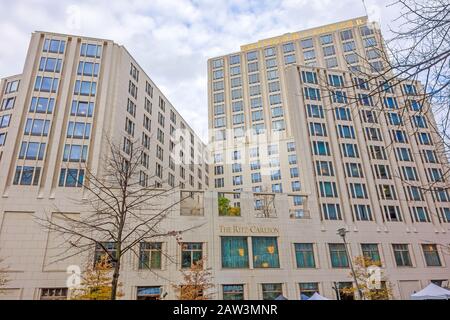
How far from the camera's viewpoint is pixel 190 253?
2980cm

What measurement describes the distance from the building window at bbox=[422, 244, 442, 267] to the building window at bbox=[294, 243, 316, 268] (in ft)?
49.0

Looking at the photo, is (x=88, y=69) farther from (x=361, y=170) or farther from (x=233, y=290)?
(x=361, y=170)

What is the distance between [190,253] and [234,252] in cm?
466

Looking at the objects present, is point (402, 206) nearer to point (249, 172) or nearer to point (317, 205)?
point (317, 205)

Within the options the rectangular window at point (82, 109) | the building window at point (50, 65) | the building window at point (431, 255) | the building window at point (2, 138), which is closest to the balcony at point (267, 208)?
the building window at point (431, 255)

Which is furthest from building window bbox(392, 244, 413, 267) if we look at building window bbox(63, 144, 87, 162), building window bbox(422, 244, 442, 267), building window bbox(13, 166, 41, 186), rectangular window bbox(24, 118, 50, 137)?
rectangular window bbox(24, 118, 50, 137)

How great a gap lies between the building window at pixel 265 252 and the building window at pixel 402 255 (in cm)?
1503

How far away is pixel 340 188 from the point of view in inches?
1485

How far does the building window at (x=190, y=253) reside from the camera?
29344mm

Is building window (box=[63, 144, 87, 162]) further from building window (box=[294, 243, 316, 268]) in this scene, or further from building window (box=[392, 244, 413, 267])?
building window (box=[392, 244, 413, 267])

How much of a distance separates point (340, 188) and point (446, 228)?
48.7 ft

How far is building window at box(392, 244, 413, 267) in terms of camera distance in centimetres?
3466

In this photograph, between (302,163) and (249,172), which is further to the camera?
(249,172)
